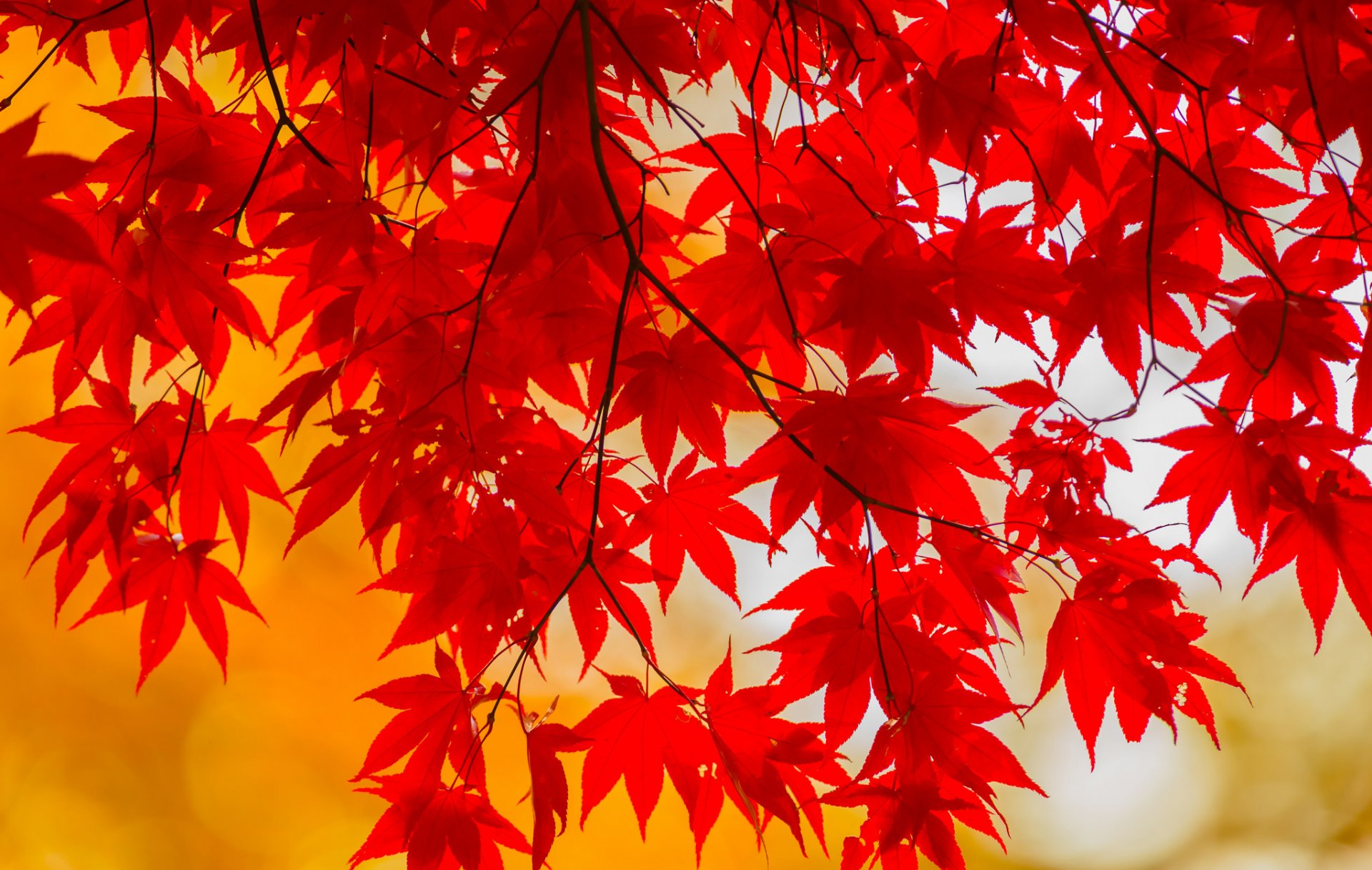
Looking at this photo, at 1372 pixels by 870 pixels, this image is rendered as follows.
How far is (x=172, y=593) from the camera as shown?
844 millimetres

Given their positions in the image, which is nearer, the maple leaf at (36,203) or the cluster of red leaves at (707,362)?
the maple leaf at (36,203)

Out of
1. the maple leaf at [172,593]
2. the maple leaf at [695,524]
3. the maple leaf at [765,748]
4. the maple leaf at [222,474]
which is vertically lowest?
the maple leaf at [765,748]

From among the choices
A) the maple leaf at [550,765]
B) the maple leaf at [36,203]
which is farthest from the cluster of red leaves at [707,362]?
the maple leaf at [36,203]

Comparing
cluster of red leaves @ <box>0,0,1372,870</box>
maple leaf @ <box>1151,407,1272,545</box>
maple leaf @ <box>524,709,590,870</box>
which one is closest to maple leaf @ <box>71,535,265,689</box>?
cluster of red leaves @ <box>0,0,1372,870</box>

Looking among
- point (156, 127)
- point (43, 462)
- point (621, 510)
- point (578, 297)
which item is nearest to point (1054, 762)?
point (621, 510)

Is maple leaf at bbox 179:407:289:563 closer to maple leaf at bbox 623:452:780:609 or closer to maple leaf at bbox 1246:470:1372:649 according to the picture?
maple leaf at bbox 623:452:780:609

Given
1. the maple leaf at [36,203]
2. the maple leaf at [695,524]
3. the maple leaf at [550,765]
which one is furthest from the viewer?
the maple leaf at [695,524]

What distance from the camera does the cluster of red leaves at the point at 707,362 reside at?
2.26 feet

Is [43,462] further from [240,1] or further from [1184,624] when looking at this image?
[1184,624]

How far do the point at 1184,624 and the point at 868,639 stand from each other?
27 cm

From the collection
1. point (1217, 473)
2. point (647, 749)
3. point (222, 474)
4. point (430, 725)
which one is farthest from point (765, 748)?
point (222, 474)

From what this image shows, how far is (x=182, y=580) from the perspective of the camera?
84 cm

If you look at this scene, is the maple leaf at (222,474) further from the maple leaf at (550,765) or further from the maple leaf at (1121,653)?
the maple leaf at (1121,653)

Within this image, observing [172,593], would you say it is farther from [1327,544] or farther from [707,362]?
[1327,544]
